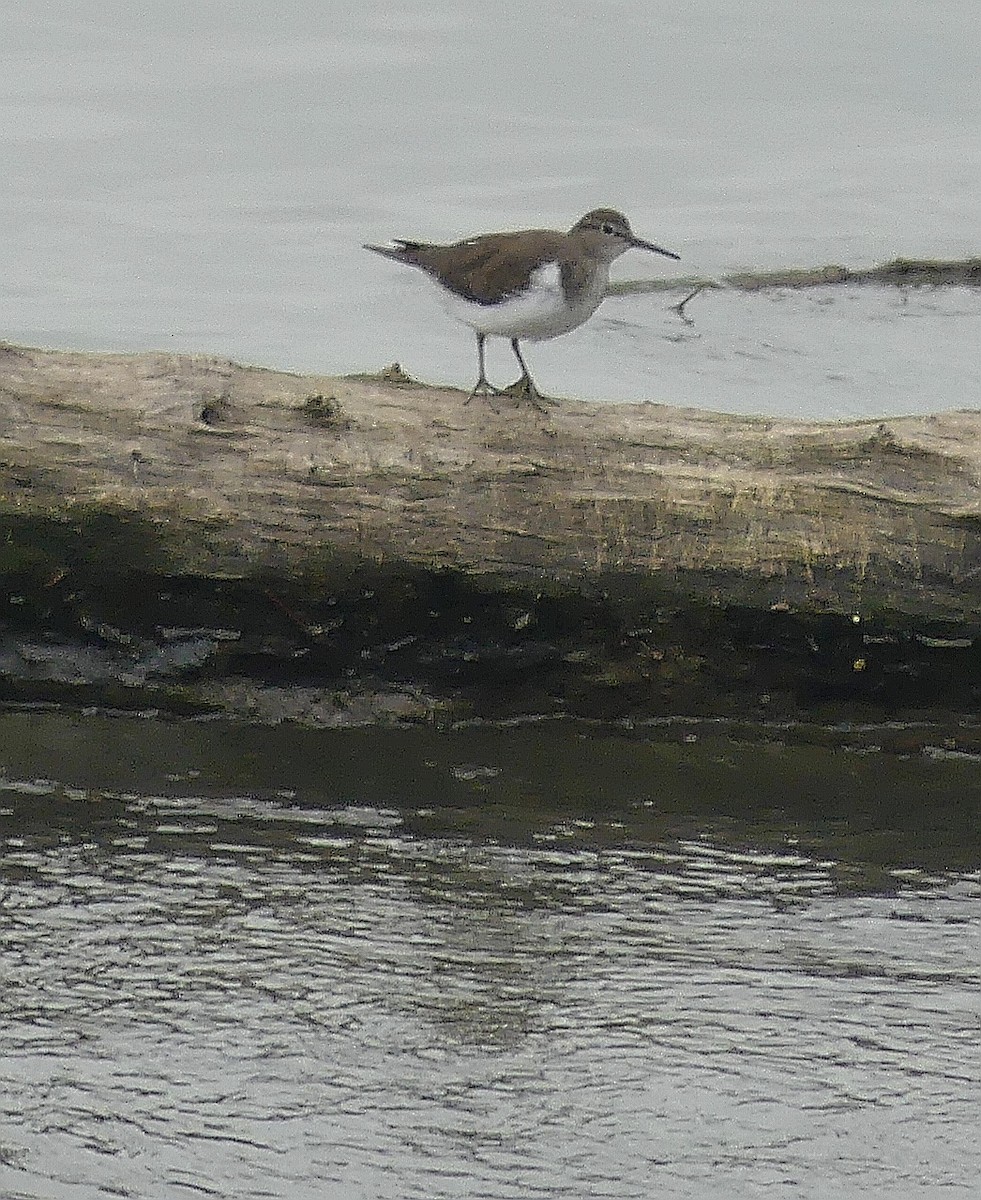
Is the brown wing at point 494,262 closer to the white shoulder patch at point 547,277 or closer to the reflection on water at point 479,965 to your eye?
the white shoulder patch at point 547,277

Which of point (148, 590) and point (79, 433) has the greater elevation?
point (79, 433)

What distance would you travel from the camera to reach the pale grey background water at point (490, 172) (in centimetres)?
953

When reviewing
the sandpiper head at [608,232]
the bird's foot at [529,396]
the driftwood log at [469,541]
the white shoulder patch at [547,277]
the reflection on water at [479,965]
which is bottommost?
the reflection on water at [479,965]

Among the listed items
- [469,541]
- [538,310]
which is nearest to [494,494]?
[469,541]

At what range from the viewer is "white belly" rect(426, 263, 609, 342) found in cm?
593

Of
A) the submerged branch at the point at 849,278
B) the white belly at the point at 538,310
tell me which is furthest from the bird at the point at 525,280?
the submerged branch at the point at 849,278

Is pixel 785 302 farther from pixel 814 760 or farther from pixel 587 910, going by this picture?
pixel 587 910

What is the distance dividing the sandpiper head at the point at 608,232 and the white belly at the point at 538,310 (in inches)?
5.3

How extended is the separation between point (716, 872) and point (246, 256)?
6.76 m

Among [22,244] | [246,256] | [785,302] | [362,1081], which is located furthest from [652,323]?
[362,1081]

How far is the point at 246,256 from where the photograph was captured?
10.8 meters

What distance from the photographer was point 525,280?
19.6ft

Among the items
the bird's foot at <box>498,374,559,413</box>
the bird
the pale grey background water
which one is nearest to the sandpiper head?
the bird

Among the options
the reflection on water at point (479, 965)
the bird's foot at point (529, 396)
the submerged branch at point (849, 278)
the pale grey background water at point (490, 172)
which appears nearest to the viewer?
the reflection on water at point (479, 965)
